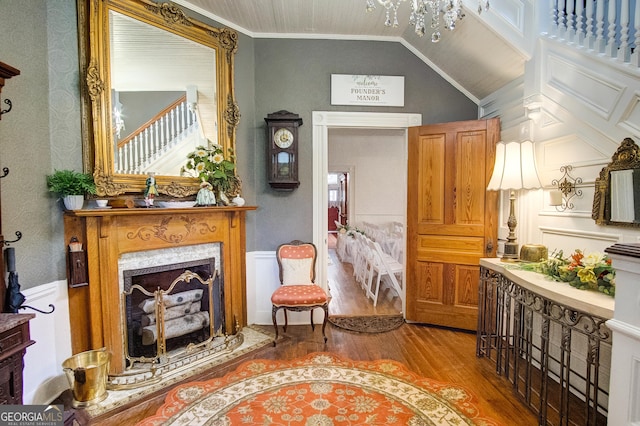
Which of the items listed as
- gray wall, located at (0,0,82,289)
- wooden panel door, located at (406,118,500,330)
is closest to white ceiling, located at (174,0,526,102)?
wooden panel door, located at (406,118,500,330)

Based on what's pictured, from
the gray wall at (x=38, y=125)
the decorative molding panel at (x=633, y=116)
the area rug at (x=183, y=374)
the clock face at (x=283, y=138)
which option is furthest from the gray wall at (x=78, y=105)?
the decorative molding panel at (x=633, y=116)

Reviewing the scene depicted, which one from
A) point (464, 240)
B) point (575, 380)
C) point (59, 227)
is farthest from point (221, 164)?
point (575, 380)

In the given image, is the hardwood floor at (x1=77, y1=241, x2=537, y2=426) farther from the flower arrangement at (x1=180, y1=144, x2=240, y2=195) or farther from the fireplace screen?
the flower arrangement at (x1=180, y1=144, x2=240, y2=195)

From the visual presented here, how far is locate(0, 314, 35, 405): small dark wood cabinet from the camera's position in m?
1.39

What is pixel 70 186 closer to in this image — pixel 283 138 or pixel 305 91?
pixel 283 138

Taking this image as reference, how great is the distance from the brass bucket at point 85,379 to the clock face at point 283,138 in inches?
94.1

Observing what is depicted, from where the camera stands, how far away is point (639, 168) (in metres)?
1.85

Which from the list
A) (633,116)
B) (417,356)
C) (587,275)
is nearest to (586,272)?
(587,275)

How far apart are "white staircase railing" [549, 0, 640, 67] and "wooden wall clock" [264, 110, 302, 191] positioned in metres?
2.29

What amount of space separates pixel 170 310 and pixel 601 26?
12.8 feet

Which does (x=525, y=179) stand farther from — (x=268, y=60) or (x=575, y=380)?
(x=268, y=60)

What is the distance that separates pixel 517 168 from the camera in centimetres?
257

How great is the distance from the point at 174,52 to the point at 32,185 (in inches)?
63.3

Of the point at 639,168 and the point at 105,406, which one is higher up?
the point at 639,168
